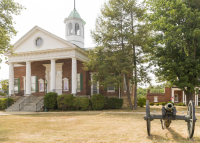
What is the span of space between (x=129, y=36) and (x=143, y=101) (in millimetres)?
11113

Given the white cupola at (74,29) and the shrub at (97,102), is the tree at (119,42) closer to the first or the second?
the shrub at (97,102)

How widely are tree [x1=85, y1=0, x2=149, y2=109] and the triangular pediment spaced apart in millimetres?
4328

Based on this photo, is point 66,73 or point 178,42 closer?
point 178,42

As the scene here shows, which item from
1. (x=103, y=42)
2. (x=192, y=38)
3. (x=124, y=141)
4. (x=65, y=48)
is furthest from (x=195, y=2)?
(x=124, y=141)

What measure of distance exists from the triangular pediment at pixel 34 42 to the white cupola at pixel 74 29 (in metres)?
5.26

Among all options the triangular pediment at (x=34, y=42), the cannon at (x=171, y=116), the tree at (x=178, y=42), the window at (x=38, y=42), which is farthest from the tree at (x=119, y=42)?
the cannon at (x=171, y=116)

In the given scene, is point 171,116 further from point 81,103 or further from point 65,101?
point 65,101

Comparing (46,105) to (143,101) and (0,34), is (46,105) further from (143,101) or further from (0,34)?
(143,101)

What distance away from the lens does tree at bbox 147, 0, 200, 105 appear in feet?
57.7

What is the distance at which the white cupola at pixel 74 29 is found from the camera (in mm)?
27438

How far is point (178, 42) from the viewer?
17609 millimetres

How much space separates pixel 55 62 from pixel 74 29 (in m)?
5.86

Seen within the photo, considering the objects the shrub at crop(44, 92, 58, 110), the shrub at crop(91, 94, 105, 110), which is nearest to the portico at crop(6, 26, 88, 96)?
the shrub at crop(44, 92, 58, 110)

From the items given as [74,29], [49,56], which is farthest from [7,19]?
[74,29]
